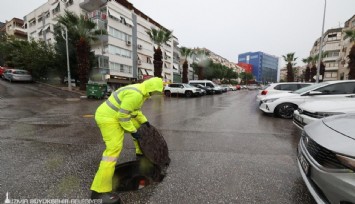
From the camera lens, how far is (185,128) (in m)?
6.17

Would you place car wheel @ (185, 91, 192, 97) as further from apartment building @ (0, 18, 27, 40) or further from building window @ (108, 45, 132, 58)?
apartment building @ (0, 18, 27, 40)

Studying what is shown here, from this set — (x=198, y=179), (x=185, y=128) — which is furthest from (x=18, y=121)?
(x=198, y=179)

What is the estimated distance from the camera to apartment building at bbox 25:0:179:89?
2812 cm

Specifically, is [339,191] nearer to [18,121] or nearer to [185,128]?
[185,128]

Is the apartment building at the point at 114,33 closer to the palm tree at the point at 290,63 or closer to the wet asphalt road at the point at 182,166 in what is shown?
the wet asphalt road at the point at 182,166

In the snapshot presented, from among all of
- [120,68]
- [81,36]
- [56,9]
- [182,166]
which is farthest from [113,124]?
[56,9]

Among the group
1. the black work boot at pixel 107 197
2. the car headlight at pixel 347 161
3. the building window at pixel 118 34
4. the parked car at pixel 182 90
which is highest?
the building window at pixel 118 34

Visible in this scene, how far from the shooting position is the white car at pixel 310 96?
21.6ft

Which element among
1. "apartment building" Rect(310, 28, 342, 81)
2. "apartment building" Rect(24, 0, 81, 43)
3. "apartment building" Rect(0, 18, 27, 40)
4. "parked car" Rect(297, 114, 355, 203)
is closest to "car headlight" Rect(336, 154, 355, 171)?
"parked car" Rect(297, 114, 355, 203)

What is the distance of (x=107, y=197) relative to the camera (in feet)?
7.51

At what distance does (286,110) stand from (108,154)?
761cm

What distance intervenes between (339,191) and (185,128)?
15.4ft

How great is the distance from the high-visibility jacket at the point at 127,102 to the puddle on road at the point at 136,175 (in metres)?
0.89

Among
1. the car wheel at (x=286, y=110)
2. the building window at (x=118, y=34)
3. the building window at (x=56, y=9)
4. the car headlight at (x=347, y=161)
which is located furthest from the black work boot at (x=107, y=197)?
the building window at (x=56, y=9)
